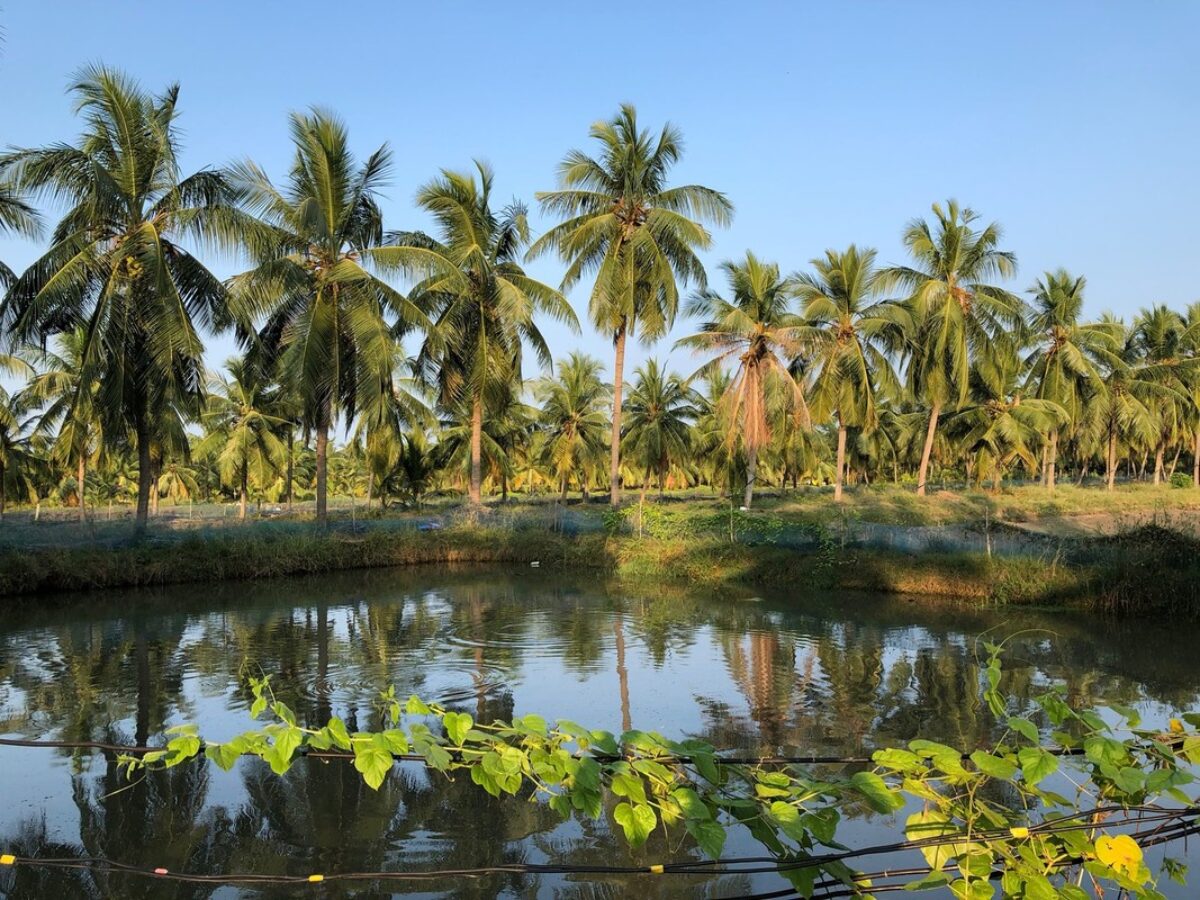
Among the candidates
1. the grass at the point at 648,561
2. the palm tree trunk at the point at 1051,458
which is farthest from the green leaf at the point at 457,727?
the palm tree trunk at the point at 1051,458

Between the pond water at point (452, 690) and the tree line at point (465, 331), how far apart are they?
17.1 ft

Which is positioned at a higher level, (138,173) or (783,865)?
(138,173)

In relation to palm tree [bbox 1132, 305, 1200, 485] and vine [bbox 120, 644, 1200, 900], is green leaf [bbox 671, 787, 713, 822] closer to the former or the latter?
vine [bbox 120, 644, 1200, 900]

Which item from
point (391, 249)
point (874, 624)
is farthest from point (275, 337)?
point (874, 624)

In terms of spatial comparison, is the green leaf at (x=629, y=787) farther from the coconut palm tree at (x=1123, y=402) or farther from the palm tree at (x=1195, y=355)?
the palm tree at (x=1195, y=355)

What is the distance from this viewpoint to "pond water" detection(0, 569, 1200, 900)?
4.71 meters

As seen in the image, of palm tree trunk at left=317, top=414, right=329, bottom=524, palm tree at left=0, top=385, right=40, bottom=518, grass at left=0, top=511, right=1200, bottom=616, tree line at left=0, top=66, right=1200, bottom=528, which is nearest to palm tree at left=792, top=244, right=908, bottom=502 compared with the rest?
tree line at left=0, top=66, right=1200, bottom=528

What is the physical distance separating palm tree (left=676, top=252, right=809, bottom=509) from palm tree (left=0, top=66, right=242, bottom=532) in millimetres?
12324

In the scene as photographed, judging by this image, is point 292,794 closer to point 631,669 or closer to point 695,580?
point 631,669

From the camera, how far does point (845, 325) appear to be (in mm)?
25578

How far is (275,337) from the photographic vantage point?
65.9 ft

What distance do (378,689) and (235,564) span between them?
10.3 m

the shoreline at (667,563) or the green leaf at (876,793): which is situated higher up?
the green leaf at (876,793)

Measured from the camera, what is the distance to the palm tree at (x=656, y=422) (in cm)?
3391
